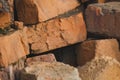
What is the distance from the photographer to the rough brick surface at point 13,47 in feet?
12.5

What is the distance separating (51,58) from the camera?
162 inches

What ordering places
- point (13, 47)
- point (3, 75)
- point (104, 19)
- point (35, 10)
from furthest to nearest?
point (104, 19), point (35, 10), point (13, 47), point (3, 75)

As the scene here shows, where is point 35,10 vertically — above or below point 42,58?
above

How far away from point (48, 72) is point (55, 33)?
0.80m

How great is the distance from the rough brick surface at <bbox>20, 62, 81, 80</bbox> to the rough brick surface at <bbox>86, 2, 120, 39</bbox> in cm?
94

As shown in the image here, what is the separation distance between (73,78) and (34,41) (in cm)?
83

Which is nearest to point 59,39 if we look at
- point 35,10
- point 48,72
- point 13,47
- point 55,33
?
point 55,33

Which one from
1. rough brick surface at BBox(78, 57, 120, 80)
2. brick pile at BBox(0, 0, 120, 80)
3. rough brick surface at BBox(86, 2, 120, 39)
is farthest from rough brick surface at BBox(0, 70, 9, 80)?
rough brick surface at BBox(86, 2, 120, 39)

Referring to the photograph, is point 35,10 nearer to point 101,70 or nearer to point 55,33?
point 55,33

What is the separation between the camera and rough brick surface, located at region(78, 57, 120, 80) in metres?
3.90

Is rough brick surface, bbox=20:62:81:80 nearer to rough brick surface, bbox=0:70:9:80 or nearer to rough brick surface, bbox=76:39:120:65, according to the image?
rough brick surface, bbox=0:70:9:80

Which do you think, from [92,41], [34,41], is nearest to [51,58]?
[34,41]

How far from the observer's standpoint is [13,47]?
12.8 ft

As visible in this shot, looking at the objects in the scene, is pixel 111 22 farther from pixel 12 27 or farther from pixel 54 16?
pixel 12 27
